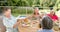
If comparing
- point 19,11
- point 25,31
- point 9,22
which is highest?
point 19,11

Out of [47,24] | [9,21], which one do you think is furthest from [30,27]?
[47,24]

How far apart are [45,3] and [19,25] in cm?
59

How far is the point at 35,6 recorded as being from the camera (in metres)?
2.83

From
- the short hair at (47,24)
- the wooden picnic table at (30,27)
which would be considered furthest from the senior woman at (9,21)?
the short hair at (47,24)

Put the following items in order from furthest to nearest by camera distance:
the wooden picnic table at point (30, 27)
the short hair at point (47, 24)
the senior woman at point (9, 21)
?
the wooden picnic table at point (30, 27), the senior woman at point (9, 21), the short hair at point (47, 24)

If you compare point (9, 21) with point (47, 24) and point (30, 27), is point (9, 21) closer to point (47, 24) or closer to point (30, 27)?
point (30, 27)

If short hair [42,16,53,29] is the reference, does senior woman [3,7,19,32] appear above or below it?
below

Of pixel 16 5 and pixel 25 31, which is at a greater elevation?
pixel 16 5

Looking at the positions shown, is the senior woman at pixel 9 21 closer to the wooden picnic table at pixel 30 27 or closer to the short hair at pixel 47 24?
the wooden picnic table at pixel 30 27

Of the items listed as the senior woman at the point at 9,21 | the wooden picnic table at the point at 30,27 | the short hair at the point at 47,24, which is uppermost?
the short hair at the point at 47,24

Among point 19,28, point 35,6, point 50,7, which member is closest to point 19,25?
point 19,28

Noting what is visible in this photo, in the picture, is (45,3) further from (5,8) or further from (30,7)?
(5,8)

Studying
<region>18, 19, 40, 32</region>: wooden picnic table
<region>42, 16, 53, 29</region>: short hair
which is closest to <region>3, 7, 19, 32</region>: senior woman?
<region>18, 19, 40, 32</region>: wooden picnic table

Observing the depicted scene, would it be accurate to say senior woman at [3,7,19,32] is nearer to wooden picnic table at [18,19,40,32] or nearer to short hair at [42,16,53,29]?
wooden picnic table at [18,19,40,32]
